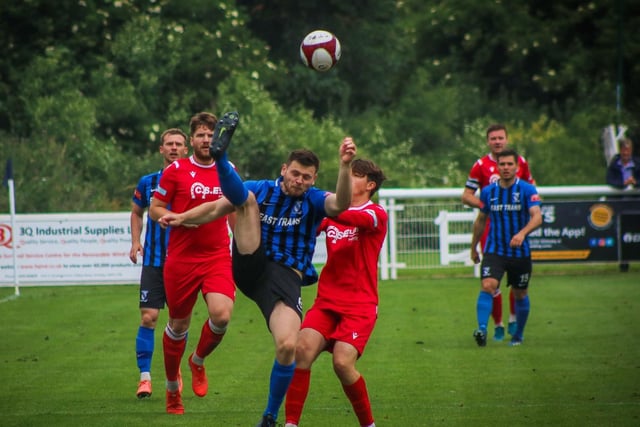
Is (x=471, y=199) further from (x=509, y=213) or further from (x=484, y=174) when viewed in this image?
(x=509, y=213)

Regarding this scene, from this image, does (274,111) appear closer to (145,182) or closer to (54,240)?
(54,240)

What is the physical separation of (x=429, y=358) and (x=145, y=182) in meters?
3.51

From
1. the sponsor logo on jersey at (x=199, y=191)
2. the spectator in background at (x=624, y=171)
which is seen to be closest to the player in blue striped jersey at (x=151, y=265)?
the sponsor logo on jersey at (x=199, y=191)

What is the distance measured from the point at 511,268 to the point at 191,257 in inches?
179

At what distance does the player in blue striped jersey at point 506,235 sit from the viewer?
40.0 feet

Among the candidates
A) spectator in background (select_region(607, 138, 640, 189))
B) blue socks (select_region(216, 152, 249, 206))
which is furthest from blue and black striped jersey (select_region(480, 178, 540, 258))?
spectator in background (select_region(607, 138, 640, 189))

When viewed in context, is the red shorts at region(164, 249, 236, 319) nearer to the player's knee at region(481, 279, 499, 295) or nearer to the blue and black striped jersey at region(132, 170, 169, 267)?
the blue and black striped jersey at region(132, 170, 169, 267)

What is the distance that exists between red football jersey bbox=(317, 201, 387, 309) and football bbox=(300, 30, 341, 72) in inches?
55.1

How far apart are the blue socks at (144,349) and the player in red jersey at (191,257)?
566 millimetres

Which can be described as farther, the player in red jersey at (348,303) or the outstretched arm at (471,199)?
the outstretched arm at (471,199)

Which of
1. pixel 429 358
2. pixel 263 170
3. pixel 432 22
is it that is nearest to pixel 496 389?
pixel 429 358

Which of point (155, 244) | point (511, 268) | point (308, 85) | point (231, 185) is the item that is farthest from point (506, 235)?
point (308, 85)

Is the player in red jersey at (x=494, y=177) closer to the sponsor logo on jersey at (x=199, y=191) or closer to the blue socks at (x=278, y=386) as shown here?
the sponsor logo on jersey at (x=199, y=191)

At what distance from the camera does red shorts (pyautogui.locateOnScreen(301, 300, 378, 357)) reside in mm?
7617
